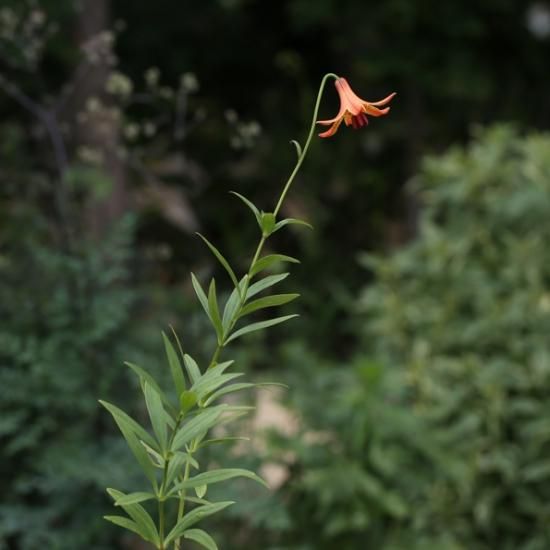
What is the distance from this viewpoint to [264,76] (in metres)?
7.61

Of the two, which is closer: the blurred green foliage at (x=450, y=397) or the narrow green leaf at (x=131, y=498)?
the narrow green leaf at (x=131, y=498)

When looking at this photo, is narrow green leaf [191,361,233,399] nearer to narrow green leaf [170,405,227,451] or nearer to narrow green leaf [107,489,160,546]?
narrow green leaf [170,405,227,451]

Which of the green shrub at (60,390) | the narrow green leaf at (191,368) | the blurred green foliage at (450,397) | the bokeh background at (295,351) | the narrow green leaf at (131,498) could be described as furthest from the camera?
the blurred green foliage at (450,397)

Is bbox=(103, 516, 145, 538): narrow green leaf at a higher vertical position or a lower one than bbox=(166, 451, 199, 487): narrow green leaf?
lower

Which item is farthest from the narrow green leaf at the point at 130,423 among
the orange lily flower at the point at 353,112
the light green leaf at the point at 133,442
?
the orange lily flower at the point at 353,112

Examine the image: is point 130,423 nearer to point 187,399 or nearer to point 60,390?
point 187,399

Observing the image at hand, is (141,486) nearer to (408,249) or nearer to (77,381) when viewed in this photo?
(77,381)

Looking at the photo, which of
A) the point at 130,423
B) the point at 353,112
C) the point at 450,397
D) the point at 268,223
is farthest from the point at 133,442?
the point at 450,397

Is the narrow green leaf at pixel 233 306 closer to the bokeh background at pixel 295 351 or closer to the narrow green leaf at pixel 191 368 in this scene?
the narrow green leaf at pixel 191 368

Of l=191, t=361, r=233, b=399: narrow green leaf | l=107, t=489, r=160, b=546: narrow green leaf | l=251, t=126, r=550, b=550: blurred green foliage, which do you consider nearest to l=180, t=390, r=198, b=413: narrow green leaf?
l=191, t=361, r=233, b=399: narrow green leaf

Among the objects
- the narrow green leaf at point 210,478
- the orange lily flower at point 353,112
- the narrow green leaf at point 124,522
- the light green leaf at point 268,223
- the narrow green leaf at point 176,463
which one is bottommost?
the narrow green leaf at point 124,522

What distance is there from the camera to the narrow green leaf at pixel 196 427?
114 centimetres

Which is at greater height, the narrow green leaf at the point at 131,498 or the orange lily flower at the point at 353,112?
the orange lily flower at the point at 353,112

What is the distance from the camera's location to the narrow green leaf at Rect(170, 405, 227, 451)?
3.74ft
